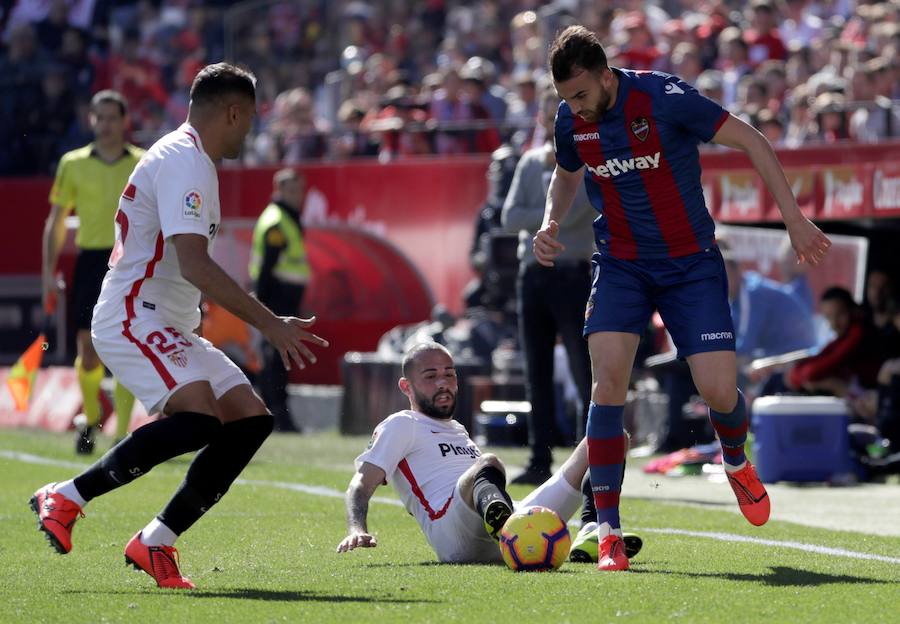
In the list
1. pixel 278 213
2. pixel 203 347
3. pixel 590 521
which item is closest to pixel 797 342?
pixel 278 213

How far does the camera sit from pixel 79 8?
24.5 metres

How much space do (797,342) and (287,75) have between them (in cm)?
1198

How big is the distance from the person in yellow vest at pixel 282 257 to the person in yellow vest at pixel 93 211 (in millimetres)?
3418

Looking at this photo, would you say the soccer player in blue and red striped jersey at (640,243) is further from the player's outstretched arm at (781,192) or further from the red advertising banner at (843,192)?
the red advertising banner at (843,192)

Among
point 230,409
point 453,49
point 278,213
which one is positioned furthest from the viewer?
point 453,49

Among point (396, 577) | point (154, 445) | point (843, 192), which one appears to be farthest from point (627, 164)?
point (843, 192)

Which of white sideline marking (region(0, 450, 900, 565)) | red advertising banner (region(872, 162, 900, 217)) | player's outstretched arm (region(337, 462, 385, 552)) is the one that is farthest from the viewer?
red advertising banner (region(872, 162, 900, 217))

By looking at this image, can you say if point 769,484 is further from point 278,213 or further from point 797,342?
point 278,213

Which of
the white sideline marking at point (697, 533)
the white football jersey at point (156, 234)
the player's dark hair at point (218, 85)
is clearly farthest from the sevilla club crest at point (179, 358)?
the white sideline marking at point (697, 533)

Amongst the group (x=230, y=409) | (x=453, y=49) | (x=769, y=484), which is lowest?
(x=769, y=484)

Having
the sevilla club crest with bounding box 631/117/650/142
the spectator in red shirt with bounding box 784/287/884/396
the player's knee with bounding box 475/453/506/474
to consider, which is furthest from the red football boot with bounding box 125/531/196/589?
the spectator in red shirt with bounding box 784/287/884/396

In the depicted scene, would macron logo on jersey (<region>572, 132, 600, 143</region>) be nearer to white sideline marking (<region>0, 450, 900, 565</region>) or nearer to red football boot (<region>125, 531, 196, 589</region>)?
white sideline marking (<region>0, 450, 900, 565</region>)

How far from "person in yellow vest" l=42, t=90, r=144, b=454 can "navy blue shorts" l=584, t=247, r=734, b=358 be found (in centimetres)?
615

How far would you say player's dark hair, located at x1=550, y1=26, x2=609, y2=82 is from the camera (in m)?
6.78
